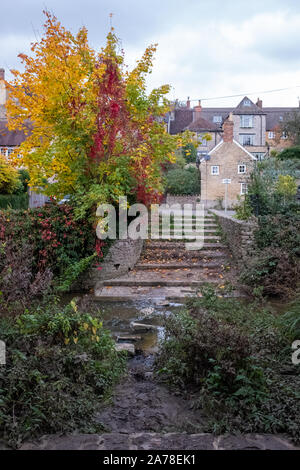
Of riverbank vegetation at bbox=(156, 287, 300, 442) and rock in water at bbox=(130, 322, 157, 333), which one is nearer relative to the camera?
riverbank vegetation at bbox=(156, 287, 300, 442)

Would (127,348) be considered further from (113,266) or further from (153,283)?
(113,266)

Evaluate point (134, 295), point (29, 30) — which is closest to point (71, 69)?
point (29, 30)

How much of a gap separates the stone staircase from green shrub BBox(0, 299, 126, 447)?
3288mm

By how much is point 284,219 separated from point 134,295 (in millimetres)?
4045

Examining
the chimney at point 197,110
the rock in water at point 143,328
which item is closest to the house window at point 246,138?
the chimney at point 197,110

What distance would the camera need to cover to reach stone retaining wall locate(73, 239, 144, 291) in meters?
9.22

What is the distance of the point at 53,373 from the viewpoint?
10.7ft

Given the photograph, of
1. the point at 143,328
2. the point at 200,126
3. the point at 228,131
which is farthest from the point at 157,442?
the point at 200,126

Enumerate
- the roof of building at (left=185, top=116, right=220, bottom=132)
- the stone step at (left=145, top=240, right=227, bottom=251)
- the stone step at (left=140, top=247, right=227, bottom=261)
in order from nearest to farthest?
the stone step at (left=140, top=247, right=227, bottom=261) → the stone step at (left=145, top=240, right=227, bottom=251) → the roof of building at (left=185, top=116, right=220, bottom=132)

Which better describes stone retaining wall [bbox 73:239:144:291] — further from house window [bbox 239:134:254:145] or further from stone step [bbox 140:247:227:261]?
house window [bbox 239:134:254:145]

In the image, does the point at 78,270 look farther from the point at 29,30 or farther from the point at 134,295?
the point at 29,30

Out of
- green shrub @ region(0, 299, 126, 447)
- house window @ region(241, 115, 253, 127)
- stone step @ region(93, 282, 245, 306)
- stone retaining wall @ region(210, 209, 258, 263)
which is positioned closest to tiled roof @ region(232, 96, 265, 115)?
house window @ region(241, 115, 253, 127)

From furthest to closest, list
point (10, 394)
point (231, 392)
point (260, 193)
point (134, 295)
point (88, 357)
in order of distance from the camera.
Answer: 1. point (260, 193)
2. point (134, 295)
3. point (88, 357)
4. point (231, 392)
5. point (10, 394)

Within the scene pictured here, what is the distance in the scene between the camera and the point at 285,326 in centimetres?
463
